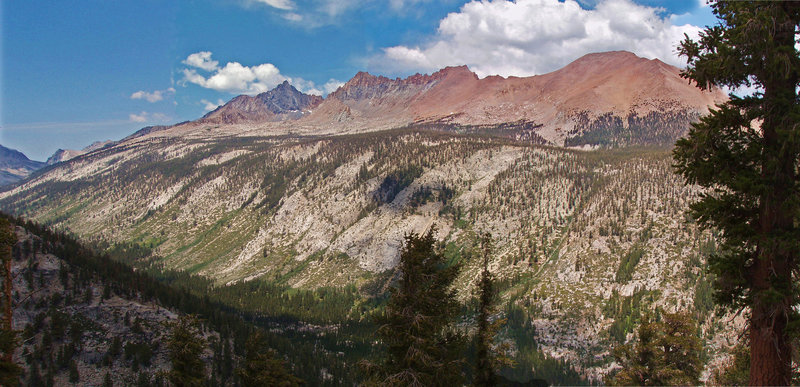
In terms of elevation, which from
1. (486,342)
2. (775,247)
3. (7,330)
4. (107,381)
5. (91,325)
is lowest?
(107,381)

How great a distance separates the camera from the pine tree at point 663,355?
90.4ft

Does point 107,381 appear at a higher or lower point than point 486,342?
lower

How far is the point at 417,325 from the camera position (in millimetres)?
18938

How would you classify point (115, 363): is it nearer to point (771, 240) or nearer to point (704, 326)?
point (771, 240)

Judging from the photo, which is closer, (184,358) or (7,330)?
(7,330)

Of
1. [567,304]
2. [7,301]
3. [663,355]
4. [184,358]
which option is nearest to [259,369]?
[184,358]

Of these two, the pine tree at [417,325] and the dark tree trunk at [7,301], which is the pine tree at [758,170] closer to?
the pine tree at [417,325]

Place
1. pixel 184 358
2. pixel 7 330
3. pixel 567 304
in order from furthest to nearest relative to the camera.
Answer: pixel 567 304, pixel 184 358, pixel 7 330

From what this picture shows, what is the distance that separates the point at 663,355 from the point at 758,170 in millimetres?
23798

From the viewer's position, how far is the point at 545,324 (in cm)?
16300

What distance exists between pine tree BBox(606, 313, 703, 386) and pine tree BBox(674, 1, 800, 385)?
19.8 metres

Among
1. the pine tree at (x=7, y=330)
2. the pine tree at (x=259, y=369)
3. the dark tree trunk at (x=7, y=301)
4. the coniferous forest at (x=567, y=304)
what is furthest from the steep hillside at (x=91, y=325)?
the dark tree trunk at (x=7, y=301)

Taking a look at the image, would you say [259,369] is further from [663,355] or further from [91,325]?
[91,325]

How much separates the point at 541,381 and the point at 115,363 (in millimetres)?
112595
